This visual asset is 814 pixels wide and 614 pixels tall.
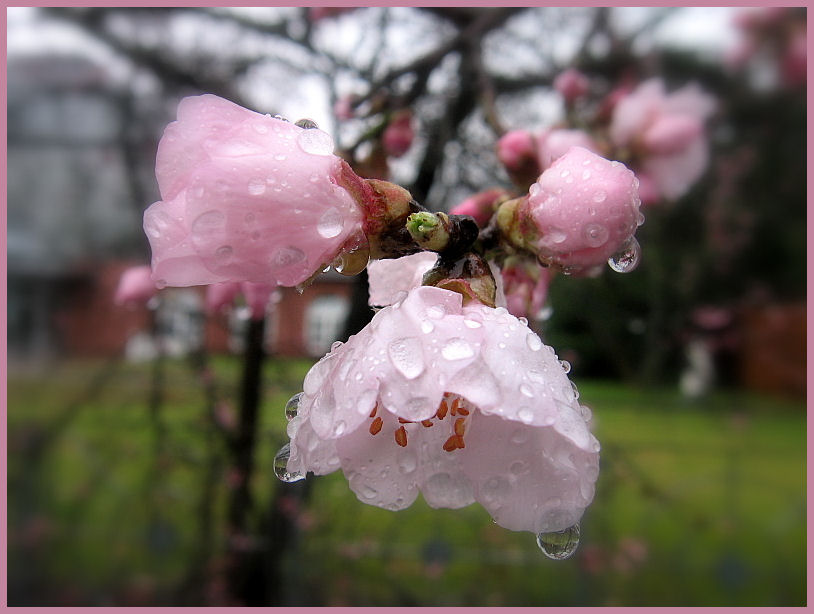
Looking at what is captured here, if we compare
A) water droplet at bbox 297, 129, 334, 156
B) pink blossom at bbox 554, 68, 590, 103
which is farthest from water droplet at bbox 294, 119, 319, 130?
pink blossom at bbox 554, 68, 590, 103

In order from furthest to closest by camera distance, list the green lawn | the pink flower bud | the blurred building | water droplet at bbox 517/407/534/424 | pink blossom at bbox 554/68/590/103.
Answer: the green lawn → the blurred building → pink blossom at bbox 554/68/590/103 → the pink flower bud → water droplet at bbox 517/407/534/424

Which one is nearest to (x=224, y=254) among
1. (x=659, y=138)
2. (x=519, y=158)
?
(x=519, y=158)

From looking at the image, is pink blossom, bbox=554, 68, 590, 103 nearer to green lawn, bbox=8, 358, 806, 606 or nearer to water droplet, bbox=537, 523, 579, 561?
green lawn, bbox=8, 358, 806, 606

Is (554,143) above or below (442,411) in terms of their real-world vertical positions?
above

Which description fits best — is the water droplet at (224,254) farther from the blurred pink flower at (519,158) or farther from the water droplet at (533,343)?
the blurred pink flower at (519,158)

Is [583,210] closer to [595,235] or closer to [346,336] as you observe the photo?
[595,235]
